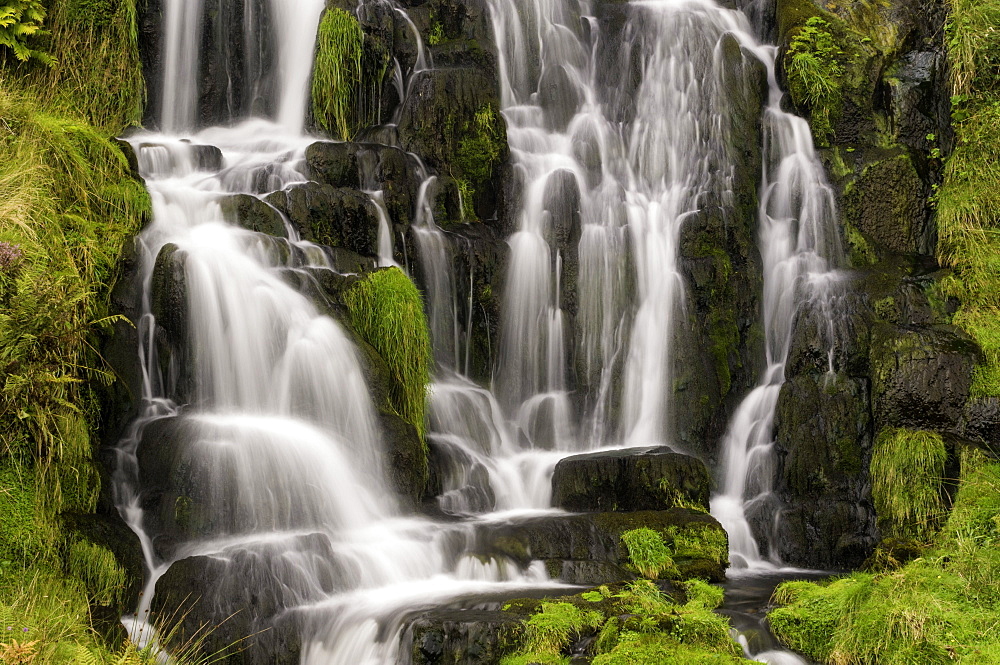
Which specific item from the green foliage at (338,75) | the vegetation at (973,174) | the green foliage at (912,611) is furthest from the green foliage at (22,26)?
the vegetation at (973,174)

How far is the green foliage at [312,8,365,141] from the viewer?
13.5m

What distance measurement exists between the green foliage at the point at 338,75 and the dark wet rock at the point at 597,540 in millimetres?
7402

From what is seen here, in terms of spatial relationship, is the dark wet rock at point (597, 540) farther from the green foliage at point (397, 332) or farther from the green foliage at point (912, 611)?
the green foliage at point (397, 332)

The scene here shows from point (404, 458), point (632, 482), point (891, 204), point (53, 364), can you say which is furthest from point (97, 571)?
point (891, 204)

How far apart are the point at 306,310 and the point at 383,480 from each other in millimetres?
2023

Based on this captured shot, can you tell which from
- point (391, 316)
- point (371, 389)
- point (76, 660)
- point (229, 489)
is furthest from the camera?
point (391, 316)

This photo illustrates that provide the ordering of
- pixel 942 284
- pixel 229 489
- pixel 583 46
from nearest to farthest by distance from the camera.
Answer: pixel 229 489 → pixel 942 284 → pixel 583 46

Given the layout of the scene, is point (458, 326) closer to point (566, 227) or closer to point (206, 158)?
point (566, 227)

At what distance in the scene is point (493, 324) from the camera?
41.2 ft

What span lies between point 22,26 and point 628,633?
9767 mm

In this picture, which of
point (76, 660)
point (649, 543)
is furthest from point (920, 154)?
point (76, 660)

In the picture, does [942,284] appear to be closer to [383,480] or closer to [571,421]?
[571,421]

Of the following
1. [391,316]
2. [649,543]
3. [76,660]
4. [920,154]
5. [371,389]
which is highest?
[920,154]

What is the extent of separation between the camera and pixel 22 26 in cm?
1062
